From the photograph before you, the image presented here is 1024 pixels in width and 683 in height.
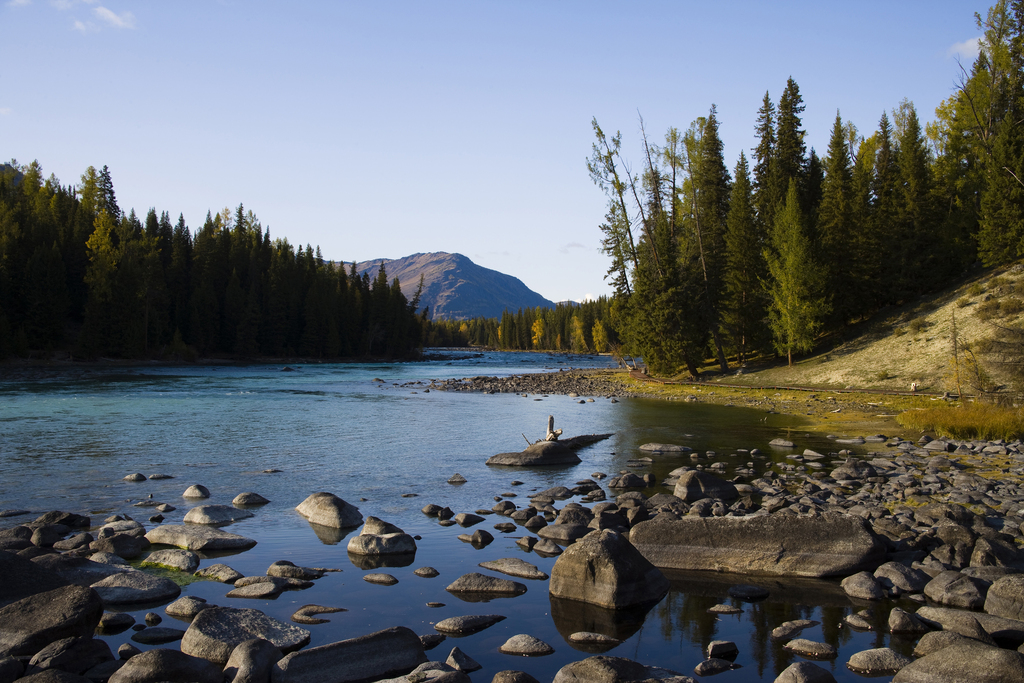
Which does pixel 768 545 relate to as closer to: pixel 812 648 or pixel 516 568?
pixel 812 648

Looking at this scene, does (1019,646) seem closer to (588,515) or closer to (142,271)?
(588,515)

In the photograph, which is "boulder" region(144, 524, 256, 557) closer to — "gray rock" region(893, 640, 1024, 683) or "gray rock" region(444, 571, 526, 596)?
"gray rock" region(444, 571, 526, 596)

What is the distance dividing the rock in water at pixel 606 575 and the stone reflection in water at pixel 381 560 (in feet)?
8.46

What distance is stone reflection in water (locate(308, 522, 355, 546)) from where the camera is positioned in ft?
35.1

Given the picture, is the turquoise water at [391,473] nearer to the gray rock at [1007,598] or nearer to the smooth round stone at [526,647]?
the smooth round stone at [526,647]

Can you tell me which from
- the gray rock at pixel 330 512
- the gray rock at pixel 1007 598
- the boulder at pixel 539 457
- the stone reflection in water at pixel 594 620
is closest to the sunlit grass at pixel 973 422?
the boulder at pixel 539 457

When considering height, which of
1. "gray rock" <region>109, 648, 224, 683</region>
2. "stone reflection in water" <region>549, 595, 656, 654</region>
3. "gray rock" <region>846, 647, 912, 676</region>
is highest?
"gray rock" <region>109, 648, 224, 683</region>

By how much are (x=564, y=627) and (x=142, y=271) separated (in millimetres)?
84562

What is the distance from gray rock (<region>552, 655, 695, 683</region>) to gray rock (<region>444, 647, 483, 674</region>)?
83cm

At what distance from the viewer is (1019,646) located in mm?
6613

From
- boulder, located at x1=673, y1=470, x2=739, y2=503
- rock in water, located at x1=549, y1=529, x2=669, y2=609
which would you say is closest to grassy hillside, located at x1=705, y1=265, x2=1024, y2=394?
boulder, located at x1=673, y1=470, x2=739, y2=503

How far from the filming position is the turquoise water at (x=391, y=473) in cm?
738

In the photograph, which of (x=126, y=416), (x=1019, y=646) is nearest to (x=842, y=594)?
(x=1019, y=646)

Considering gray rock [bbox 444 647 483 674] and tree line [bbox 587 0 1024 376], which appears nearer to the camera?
gray rock [bbox 444 647 483 674]
